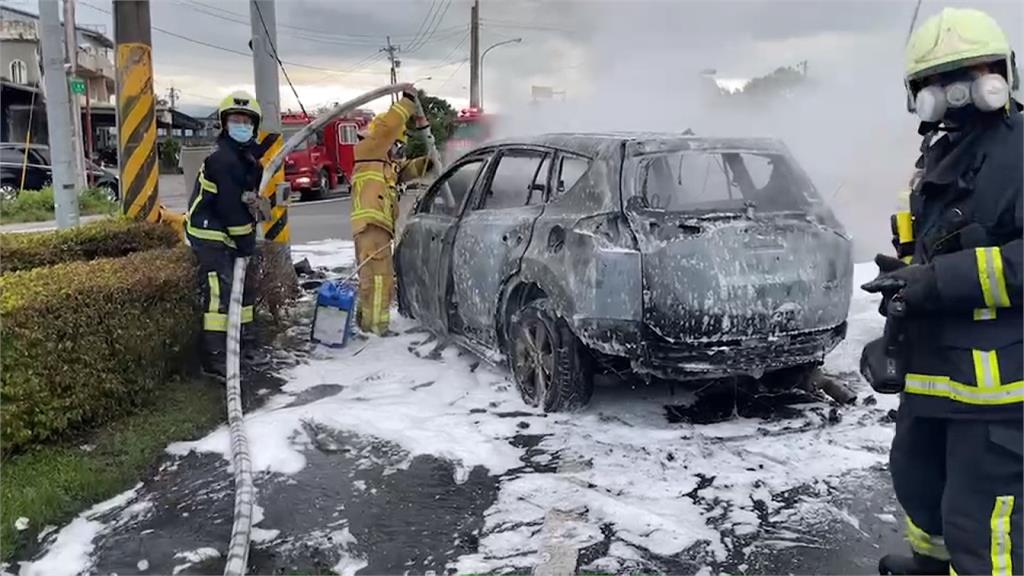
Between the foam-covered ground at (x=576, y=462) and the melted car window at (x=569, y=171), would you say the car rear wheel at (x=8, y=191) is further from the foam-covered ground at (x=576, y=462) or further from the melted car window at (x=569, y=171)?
the melted car window at (x=569, y=171)

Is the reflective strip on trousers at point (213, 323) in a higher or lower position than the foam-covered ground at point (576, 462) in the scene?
higher

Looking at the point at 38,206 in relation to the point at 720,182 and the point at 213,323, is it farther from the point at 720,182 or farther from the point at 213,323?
the point at 720,182

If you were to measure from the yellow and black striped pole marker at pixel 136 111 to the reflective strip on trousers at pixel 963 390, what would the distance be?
22.1 ft

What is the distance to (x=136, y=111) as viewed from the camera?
7363 mm

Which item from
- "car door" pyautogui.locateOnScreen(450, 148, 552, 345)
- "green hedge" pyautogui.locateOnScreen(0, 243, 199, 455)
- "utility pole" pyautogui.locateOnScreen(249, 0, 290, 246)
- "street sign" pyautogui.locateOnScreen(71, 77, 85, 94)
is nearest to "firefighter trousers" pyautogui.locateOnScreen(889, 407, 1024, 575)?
"car door" pyautogui.locateOnScreen(450, 148, 552, 345)

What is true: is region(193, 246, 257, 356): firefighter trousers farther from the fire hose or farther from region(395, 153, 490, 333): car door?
region(395, 153, 490, 333): car door

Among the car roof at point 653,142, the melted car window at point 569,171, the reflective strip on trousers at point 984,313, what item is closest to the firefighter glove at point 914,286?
the reflective strip on trousers at point 984,313

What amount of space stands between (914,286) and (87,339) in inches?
152

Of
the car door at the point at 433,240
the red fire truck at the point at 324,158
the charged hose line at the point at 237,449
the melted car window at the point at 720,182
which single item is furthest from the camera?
the red fire truck at the point at 324,158

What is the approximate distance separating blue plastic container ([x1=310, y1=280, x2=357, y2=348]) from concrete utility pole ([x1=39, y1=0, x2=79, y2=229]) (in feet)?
13.5

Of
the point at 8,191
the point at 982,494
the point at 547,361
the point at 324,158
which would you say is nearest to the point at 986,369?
the point at 982,494

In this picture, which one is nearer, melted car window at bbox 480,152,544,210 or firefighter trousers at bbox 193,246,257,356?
melted car window at bbox 480,152,544,210

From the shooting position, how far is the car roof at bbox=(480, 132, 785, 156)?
462 cm

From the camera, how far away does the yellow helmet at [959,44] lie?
2.47 metres
